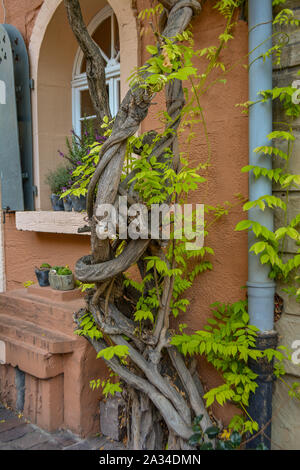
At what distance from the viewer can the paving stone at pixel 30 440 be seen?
251 centimetres

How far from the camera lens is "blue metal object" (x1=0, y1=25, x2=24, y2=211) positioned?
3588 mm

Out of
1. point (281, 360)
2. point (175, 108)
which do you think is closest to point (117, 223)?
point (175, 108)

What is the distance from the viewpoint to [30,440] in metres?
2.58

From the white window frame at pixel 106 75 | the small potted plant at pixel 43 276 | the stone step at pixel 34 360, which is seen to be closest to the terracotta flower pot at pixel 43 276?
the small potted plant at pixel 43 276

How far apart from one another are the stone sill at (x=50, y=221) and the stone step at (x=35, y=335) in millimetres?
799

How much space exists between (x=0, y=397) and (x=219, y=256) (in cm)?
223

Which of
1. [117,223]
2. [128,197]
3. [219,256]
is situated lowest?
[219,256]

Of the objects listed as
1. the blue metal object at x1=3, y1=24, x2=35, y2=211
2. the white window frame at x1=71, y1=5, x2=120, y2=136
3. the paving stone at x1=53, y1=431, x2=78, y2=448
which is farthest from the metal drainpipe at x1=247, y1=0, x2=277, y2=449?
the blue metal object at x1=3, y1=24, x2=35, y2=211

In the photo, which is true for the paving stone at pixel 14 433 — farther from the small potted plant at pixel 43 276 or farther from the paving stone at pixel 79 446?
the small potted plant at pixel 43 276

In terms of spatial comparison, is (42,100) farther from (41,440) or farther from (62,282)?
(41,440)

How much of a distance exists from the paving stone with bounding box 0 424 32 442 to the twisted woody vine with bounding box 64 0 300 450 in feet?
2.88

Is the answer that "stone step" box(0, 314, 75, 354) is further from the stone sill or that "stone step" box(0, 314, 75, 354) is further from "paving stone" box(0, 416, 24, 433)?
the stone sill

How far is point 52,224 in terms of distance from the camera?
3293mm
